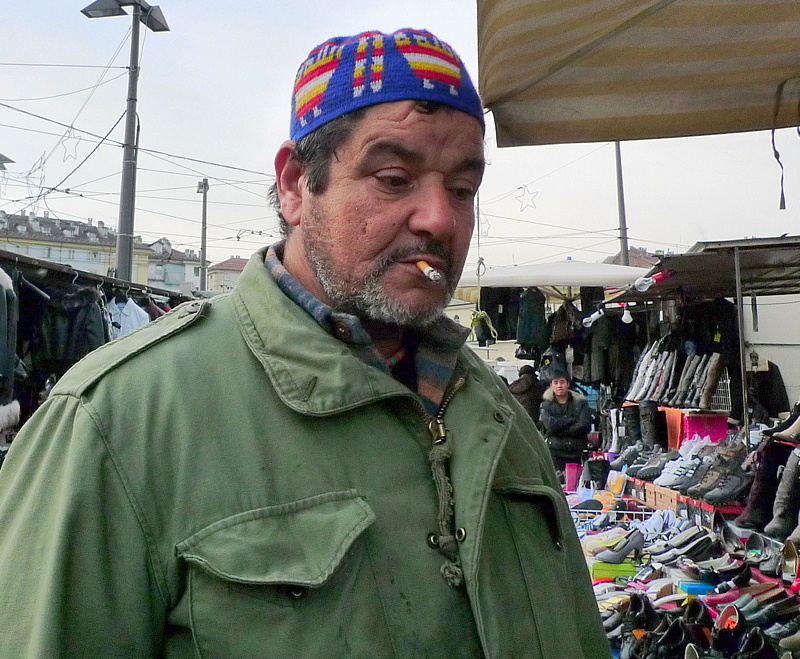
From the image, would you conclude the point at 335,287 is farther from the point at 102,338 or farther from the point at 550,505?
the point at 102,338

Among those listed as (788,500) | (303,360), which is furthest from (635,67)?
(788,500)

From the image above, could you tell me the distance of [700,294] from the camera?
759cm

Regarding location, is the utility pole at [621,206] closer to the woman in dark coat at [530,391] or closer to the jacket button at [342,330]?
the woman in dark coat at [530,391]

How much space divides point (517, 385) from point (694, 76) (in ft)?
24.5

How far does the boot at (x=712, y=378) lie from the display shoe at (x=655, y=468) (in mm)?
729

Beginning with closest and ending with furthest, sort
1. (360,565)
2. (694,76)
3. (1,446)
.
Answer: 1. (360,565)
2. (694,76)
3. (1,446)

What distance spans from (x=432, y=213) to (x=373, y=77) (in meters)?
0.32

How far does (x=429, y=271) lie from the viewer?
1443 millimetres

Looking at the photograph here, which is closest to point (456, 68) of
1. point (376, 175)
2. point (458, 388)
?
point (376, 175)

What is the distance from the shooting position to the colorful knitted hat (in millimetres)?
1453

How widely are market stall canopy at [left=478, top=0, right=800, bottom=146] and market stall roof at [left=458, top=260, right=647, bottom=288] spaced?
540 centimetres

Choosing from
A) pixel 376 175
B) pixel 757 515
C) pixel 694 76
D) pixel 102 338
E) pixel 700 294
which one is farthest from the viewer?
pixel 700 294

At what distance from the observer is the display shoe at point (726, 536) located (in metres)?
4.95

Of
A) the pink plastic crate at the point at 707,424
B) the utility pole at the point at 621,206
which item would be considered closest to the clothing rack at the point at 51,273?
the pink plastic crate at the point at 707,424
